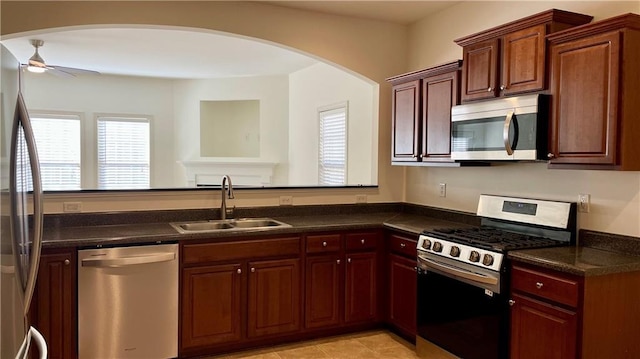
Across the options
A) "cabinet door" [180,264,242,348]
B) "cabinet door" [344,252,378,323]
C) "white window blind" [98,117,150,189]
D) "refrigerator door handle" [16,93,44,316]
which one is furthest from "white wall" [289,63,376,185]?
"refrigerator door handle" [16,93,44,316]

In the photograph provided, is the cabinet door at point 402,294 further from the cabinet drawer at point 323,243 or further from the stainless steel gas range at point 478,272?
the cabinet drawer at point 323,243

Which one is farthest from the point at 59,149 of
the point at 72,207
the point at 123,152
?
the point at 72,207

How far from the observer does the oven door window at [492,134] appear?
2766 millimetres

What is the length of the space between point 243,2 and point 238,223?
1.79 m

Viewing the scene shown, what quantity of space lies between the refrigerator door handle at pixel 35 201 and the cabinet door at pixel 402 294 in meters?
2.52

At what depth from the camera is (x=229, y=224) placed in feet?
12.4

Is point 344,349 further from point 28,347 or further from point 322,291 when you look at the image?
point 28,347

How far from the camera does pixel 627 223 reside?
2.67 metres

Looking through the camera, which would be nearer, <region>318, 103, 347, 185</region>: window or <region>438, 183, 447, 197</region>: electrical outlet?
<region>438, 183, 447, 197</region>: electrical outlet

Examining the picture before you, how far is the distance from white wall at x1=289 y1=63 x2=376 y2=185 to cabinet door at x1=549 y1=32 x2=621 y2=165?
78.6 inches

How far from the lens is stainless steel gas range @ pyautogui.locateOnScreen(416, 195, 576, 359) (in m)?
2.70

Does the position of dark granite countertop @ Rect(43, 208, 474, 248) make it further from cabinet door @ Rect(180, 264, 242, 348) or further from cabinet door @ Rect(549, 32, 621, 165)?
cabinet door @ Rect(549, 32, 621, 165)

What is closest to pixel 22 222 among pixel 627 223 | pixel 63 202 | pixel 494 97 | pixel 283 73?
pixel 63 202

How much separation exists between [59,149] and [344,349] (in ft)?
20.1
